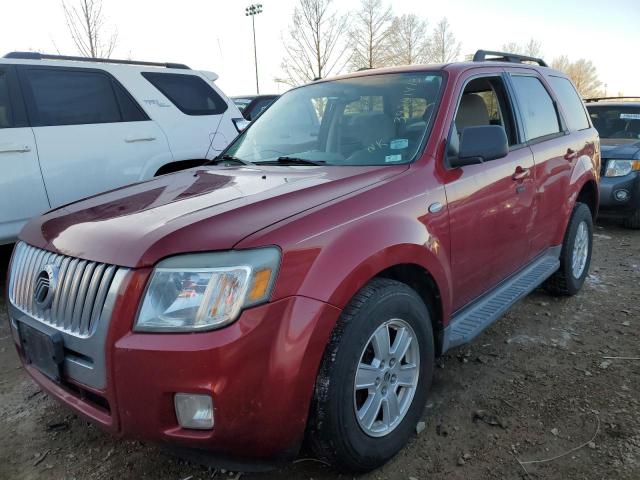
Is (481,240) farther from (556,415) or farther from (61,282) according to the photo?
(61,282)

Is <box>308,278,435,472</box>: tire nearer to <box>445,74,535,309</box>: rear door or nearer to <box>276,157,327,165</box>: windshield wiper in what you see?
<box>445,74,535,309</box>: rear door

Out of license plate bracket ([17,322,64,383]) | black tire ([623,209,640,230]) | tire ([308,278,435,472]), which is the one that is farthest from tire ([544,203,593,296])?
license plate bracket ([17,322,64,383])

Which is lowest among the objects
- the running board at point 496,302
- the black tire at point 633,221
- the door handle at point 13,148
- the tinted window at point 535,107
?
the black tire at point 633,221

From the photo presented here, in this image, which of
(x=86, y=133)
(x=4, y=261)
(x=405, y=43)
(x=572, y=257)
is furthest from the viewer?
(x=405, y=43)

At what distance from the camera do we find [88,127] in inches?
193

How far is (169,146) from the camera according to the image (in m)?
5.39

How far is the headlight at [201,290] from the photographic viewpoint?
175 centimetres

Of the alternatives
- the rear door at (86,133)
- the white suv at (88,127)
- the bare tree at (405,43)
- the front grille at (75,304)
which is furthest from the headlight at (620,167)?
the bare tree at (405,43)

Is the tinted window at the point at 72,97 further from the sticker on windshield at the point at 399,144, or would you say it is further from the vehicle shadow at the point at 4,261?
the sticker on windshield at the point at 399,144

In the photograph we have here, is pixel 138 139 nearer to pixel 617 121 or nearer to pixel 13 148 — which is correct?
pixel 13 148

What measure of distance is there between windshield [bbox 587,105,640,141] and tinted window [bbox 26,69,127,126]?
7.05 metres

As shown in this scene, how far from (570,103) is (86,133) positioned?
445 cm

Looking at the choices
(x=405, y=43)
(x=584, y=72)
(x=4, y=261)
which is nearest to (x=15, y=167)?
(x=4, y=261)

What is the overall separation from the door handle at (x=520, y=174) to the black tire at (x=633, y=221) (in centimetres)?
427
